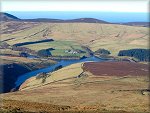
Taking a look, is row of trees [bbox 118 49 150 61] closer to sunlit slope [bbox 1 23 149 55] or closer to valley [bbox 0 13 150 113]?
valley [bbox 0 13 150 113]

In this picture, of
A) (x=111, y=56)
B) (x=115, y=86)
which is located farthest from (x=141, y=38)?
(x=115, y=86)

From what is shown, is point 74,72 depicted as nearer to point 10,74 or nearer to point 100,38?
point 10,74

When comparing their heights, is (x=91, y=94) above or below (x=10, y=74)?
above

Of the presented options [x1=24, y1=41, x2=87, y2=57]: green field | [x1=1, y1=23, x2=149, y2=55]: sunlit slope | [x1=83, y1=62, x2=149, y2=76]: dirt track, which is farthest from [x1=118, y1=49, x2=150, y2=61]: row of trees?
[x1=83, y1=62, x2=149, y2=76]: dirt track

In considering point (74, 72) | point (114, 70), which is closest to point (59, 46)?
point (114, 70)

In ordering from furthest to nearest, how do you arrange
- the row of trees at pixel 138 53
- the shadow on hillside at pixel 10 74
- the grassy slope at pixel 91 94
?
the row of trees at pixel 138 53
the shadow on hillside at pixel 10 74
the grassy slope at pixel 91 94

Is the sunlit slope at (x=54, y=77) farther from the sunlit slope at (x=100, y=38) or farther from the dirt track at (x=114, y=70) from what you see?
the sunlit slope at (x=100, y=38)

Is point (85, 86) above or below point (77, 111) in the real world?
below

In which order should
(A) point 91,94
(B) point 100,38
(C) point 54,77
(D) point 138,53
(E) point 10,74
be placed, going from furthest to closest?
(B) point 100,38 < (D) point 138,53 < (E) point 10,74 < (C) point 54,77 < (A) point 91,94

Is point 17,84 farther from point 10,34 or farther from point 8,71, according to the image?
point 10,34

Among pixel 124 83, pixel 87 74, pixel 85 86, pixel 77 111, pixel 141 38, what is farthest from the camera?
pixel 141 38

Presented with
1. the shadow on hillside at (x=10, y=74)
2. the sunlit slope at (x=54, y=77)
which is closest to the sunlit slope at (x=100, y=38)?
the shadow on hillside at (x=10, y=74)
